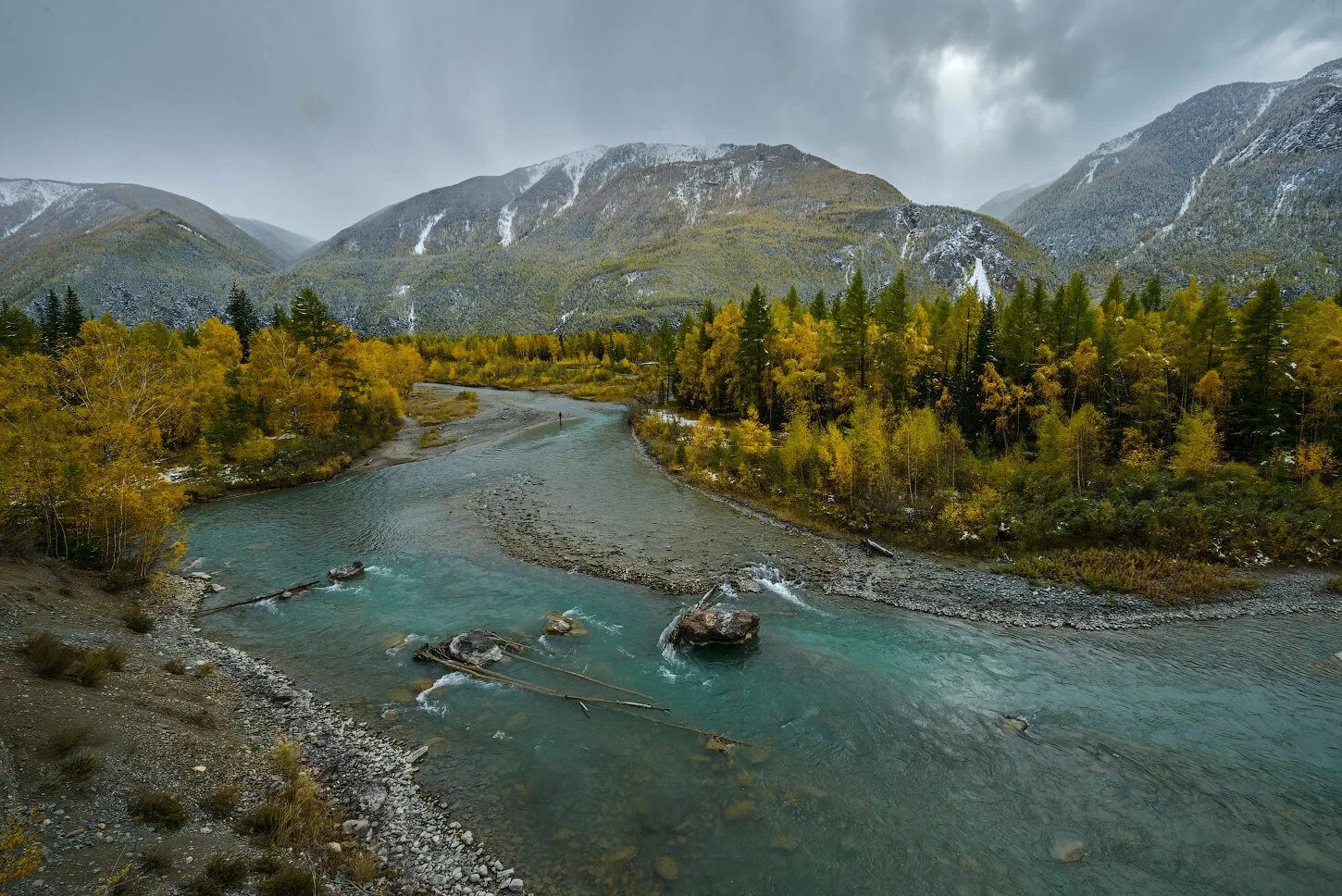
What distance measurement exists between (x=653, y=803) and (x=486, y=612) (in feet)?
42.6

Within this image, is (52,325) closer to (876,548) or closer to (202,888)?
(202,888)

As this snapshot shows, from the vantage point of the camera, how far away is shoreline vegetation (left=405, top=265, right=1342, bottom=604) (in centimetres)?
2986

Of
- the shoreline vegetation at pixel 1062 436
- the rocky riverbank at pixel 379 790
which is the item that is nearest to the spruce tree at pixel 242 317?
the shoreline vegetation at pixel 1062 436

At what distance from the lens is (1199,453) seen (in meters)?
34.2

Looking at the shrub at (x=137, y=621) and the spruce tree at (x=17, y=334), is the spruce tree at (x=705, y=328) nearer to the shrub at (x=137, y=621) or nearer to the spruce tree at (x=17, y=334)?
the shrub at (x=137, y=621)

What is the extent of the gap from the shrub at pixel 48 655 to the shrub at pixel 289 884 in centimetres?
1009

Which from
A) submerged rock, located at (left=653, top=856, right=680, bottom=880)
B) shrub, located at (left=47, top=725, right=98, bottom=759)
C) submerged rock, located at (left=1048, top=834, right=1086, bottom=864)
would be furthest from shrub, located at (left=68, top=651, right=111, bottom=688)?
submerged rock, located at (left=1048, top=834, right=1086, bottom=864)

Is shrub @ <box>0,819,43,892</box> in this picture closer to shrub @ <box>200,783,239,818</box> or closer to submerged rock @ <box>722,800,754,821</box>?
shrub @ <box>200,783,239,818</box>

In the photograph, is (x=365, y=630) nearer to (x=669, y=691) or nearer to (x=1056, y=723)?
(x=669, y=691)

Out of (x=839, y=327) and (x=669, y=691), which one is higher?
(x=839, y=327)

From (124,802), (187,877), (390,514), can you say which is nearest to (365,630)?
(124,802)

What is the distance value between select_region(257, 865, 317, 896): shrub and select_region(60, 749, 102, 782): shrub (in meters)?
4.73

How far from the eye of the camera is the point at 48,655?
1502 centimetres

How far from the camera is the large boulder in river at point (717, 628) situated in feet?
72.7
